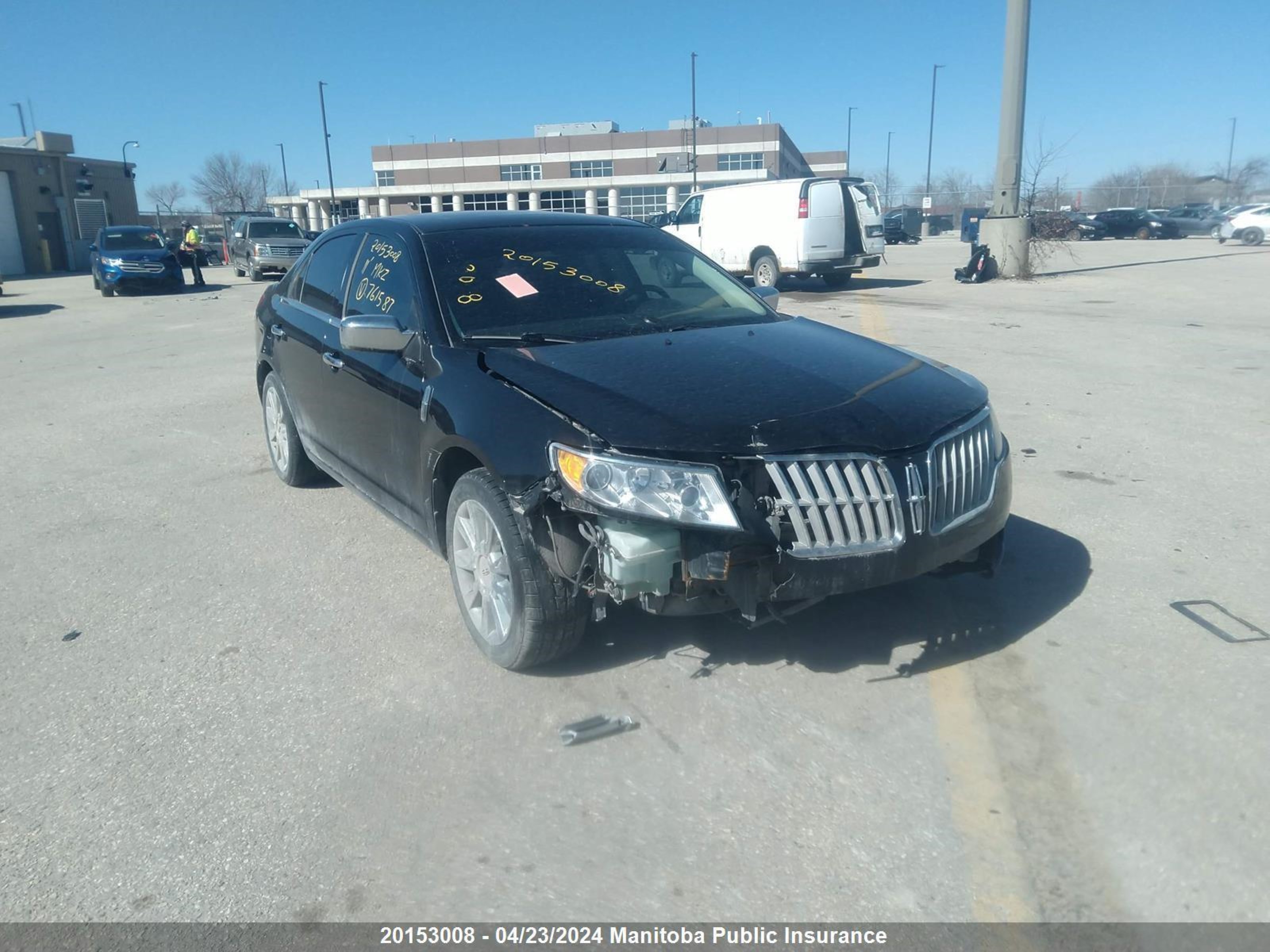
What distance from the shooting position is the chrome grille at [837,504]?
3.10 metres

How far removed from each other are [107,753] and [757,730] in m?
2.11

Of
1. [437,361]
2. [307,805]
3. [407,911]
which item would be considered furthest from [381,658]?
[407,911]

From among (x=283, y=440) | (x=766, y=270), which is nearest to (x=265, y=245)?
(x=766, y=270)

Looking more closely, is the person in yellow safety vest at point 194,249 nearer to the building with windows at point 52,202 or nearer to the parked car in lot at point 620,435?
the building with windows at point 52,202

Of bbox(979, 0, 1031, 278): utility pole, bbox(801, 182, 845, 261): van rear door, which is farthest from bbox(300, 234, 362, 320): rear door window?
bbox(979, 0, 1031, 278): utility pole

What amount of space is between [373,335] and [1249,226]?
139ft

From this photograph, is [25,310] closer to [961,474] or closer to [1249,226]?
[961,474]

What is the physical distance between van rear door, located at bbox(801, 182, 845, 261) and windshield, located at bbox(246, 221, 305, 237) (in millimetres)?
17514

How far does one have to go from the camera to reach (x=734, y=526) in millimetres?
3037

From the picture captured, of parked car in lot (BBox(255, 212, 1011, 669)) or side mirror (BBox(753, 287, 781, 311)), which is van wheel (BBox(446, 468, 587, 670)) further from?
side mirror (BBox(753, 287, 781, 311))

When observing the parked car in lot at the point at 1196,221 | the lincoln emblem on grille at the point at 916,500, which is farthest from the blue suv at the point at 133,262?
the parked car in lot at the point at 1196,221

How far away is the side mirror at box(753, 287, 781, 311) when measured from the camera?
5.10 meters

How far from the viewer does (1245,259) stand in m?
27.7

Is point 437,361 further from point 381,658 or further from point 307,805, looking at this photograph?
point 307,805
